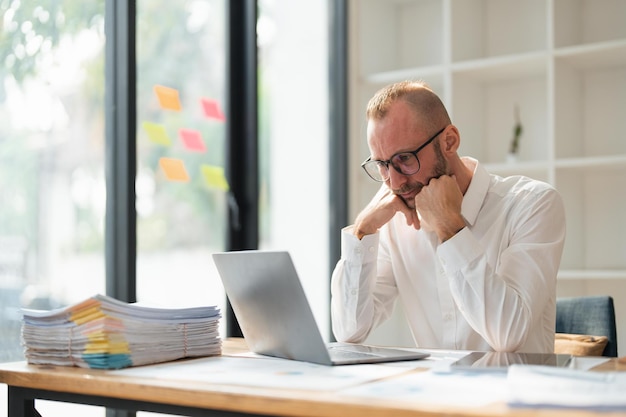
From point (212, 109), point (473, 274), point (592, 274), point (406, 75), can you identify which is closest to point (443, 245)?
point (473, 274)

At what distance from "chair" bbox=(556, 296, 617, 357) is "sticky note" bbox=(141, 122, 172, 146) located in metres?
1.48

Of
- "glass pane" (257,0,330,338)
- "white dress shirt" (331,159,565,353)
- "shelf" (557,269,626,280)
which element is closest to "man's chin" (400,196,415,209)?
"white dress shirt" (331,159,565,353)

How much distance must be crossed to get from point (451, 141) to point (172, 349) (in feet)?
3.01

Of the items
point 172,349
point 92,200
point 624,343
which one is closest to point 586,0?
point 624,343

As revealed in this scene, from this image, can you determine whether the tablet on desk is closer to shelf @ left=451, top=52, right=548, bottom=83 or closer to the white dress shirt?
the white dress shirt

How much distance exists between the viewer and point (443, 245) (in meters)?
1.88

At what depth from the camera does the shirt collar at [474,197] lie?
2.16m

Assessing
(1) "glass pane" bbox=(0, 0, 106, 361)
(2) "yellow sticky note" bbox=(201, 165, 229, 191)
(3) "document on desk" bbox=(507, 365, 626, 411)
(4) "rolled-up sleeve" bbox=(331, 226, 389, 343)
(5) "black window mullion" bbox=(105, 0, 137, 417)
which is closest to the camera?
(3) "document on desk" bbox=(507, 365, 626, 411)

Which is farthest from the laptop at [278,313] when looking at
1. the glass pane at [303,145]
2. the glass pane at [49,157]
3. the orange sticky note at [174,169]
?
the glass pane at [303,145]

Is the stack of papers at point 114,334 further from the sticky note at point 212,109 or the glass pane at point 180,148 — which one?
the sticky note at point 212,109

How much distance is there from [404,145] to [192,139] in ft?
4.27

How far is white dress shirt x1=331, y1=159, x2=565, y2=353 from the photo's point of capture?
6.03ft

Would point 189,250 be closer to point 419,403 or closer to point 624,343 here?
point 624,343

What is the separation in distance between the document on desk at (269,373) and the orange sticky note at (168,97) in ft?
4.90
